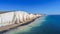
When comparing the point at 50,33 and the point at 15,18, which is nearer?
the point at 50,33

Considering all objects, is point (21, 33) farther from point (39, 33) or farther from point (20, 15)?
point (20, 15)

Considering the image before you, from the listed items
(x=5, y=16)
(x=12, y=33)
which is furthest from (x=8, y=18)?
(x=12, y=33)

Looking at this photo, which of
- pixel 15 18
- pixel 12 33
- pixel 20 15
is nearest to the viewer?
pixel 12 33

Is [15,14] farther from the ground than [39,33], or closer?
farther from the ground

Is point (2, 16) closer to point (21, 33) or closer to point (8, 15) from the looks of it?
point (8, 15)

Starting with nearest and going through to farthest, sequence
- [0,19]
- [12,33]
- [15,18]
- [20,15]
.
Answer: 1. [12,33]
2. [0,19]
3. [15,18]
4. [20,15]

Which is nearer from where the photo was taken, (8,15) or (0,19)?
(0,19)

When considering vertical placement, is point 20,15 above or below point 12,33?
above

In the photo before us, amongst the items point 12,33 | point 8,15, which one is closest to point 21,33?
point 12,33
